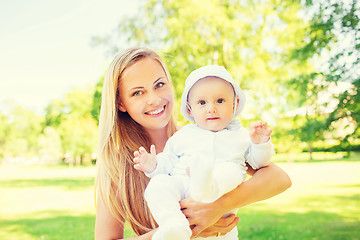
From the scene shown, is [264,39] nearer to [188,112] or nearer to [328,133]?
[328,133]

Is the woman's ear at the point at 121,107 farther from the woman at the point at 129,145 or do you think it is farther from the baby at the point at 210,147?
the baby at the point at 210,147

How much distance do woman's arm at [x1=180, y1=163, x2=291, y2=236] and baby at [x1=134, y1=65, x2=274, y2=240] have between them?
0.24 feet

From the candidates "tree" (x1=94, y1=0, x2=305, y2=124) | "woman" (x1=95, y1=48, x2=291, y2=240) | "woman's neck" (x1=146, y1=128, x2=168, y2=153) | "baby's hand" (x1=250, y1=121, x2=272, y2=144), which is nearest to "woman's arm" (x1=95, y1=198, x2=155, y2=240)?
"woman" (x1=95, y1=48, x2=291, y2=240)

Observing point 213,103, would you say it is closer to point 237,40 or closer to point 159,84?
point 159,84

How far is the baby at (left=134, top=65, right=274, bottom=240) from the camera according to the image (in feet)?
6.22

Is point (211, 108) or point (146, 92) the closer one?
point (211, 108)

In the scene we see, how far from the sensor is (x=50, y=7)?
36.3 metres

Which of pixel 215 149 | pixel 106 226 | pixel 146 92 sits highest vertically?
pixel 146 92

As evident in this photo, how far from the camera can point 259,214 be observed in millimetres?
11766

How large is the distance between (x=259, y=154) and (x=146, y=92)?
0.92m

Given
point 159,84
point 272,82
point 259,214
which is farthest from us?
point 272,82

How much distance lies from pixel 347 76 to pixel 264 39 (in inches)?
326

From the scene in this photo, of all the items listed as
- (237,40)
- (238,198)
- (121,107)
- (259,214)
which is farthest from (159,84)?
(237,40)

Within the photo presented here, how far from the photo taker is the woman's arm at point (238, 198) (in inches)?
76.7
